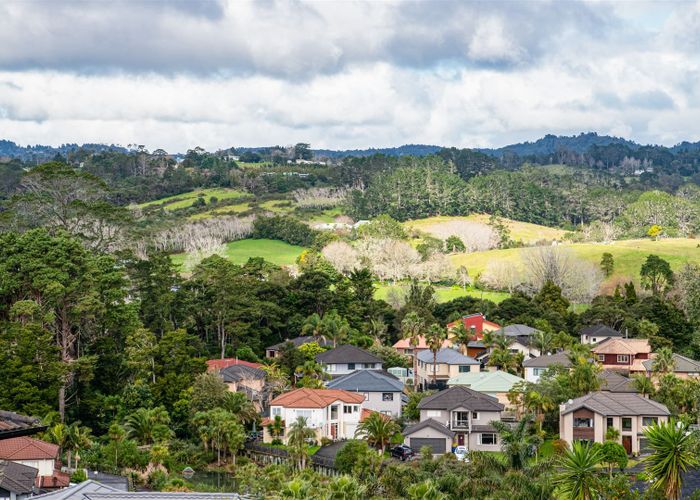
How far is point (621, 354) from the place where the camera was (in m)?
74.2

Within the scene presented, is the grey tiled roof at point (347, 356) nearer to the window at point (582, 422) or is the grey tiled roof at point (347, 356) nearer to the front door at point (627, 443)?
the window at point (582, 422)

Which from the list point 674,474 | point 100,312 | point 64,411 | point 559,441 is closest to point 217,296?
point 100,312

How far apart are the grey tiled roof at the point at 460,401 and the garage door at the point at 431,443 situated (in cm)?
318

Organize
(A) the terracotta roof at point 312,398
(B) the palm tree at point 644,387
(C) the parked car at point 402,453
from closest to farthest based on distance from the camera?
1. (C) the parked car at point 402,453
2. (A) the terracotta roof at point 312,398
3. (B) the palm tree at point 644,387

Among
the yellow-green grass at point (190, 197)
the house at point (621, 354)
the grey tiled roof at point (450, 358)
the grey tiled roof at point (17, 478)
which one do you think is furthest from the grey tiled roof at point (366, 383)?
the yellow-green grass at point (190, 197)

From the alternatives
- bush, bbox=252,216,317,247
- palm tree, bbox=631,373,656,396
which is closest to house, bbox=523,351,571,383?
palm tree, bbox=631,373,656,396

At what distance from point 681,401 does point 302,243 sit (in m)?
77.0

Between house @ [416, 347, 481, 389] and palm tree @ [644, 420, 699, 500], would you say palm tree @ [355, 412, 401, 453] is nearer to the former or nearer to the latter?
house @ [416, 347, 481, 389]

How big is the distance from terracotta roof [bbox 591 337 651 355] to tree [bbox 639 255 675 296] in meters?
24.8

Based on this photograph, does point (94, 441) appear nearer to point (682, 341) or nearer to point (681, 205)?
point (682, 341)

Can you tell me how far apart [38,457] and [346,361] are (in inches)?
1223

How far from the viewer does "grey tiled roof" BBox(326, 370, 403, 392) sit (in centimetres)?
6411

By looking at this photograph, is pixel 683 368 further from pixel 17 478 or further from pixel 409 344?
pixel 17 478

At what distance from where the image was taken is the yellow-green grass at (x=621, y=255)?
113375 mm
